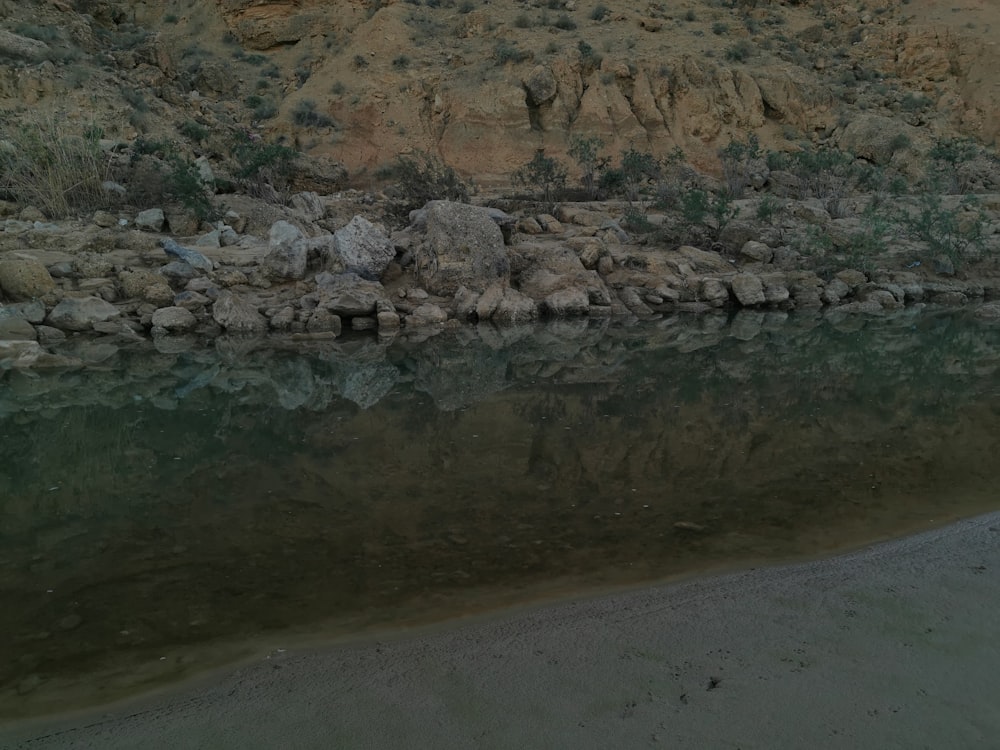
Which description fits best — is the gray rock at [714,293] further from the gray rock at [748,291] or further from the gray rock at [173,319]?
the gray rock at [173,319]

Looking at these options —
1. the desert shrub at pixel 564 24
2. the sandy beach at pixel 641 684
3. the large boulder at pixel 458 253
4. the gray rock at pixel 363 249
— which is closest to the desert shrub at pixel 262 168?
the gray rock at pixel 363 249

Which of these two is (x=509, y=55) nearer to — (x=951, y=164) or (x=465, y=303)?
(x=951, y=164)

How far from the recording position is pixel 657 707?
2.23 m

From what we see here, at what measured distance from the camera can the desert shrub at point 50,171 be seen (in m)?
12.1

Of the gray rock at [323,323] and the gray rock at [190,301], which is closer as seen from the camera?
the gray rock at [323,323]

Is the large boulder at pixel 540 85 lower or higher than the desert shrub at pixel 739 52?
lower

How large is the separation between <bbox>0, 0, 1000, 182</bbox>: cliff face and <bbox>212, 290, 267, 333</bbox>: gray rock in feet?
35.7

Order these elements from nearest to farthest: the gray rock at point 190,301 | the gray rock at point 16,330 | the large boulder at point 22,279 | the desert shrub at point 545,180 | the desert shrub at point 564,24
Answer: the gray rock at point 16,330 → the large boulder at point 22,279 → the gray rock at point 190,301 → the desert shrub at point 545,180 → the desert shrub at point 564,24

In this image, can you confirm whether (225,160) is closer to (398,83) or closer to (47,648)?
(398,83)

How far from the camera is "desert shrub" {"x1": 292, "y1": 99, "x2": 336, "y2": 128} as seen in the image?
885 inches

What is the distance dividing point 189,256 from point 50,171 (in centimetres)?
320

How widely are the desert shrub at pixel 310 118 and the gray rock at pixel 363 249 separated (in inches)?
485

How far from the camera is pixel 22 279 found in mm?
9836

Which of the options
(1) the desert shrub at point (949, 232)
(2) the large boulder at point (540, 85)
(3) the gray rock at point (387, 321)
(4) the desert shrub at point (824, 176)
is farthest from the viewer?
(2) the large boulder at point (540, 85)
